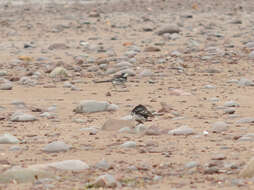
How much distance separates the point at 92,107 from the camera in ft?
16.4

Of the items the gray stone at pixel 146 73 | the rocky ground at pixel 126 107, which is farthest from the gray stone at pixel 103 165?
the gray stone at pixel 146 73

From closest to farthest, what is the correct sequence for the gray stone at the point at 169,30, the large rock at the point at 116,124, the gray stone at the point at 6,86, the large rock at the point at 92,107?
the large rock at the point at 116,124
the large rock at the point at 92,107
the gray stone at the point at 6,86
the gray stone at the point at 169,30

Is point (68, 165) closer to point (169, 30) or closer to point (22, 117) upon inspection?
point (22, 117)

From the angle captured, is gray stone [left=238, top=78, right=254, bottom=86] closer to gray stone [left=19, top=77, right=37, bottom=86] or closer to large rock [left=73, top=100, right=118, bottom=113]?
large rock [left=73, top=100, right=118, bottom=113]

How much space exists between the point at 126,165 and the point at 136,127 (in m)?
0.89

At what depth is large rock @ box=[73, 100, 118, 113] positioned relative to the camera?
4.97 m

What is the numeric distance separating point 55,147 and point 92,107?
55.4 inches

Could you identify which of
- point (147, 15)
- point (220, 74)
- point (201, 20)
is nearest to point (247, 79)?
point (220, 74)

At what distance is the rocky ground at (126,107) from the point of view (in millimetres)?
3066

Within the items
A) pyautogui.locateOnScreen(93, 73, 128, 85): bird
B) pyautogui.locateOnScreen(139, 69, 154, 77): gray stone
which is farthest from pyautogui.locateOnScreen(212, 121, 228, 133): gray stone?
pyautogui.locateOnScreen(139, 69, 154, 77): gray stone

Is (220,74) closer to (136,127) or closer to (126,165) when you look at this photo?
(136,127)

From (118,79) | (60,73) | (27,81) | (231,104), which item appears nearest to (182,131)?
(231,104)

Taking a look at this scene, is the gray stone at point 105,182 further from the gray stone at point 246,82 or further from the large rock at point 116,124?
the gray stone at point 246,82

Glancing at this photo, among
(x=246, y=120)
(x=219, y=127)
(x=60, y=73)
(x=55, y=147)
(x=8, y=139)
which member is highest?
(x=60, y=73)
